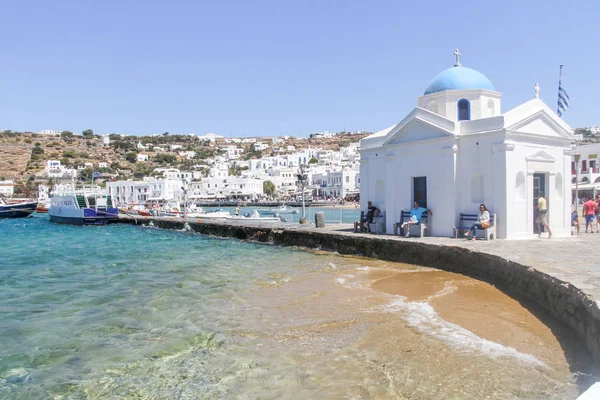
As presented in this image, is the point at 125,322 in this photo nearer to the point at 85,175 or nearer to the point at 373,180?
the point at 373,180

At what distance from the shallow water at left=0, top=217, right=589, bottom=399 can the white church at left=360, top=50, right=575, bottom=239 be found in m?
3.35

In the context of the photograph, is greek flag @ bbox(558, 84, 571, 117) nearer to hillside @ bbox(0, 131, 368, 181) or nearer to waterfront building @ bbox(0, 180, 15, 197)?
waterfront building @ bbox(0, 180, 15, 197)

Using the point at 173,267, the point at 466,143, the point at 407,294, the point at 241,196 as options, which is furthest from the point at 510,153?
the point at 241,196

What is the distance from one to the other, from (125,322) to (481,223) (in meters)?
10.8

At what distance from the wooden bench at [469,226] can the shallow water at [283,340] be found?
2.40 meters

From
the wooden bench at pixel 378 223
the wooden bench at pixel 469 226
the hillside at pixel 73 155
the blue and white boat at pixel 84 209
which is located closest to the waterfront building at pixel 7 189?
the hillside at pixel 73 155

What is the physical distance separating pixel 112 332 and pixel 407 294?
631cm

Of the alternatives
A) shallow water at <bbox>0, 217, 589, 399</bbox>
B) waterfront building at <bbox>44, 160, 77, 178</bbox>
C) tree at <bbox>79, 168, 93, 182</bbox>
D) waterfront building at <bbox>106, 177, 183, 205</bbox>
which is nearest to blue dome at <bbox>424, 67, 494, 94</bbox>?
shallow water at <bbox>0, 217, 589, 399</bbox>

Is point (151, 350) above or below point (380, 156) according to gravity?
below

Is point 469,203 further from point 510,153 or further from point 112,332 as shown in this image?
point 112,332

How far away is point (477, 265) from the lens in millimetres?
12633

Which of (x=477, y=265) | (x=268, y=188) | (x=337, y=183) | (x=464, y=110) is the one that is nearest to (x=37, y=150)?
(x=268, y=188)

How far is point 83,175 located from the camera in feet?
403

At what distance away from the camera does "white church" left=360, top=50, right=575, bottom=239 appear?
599 inches
